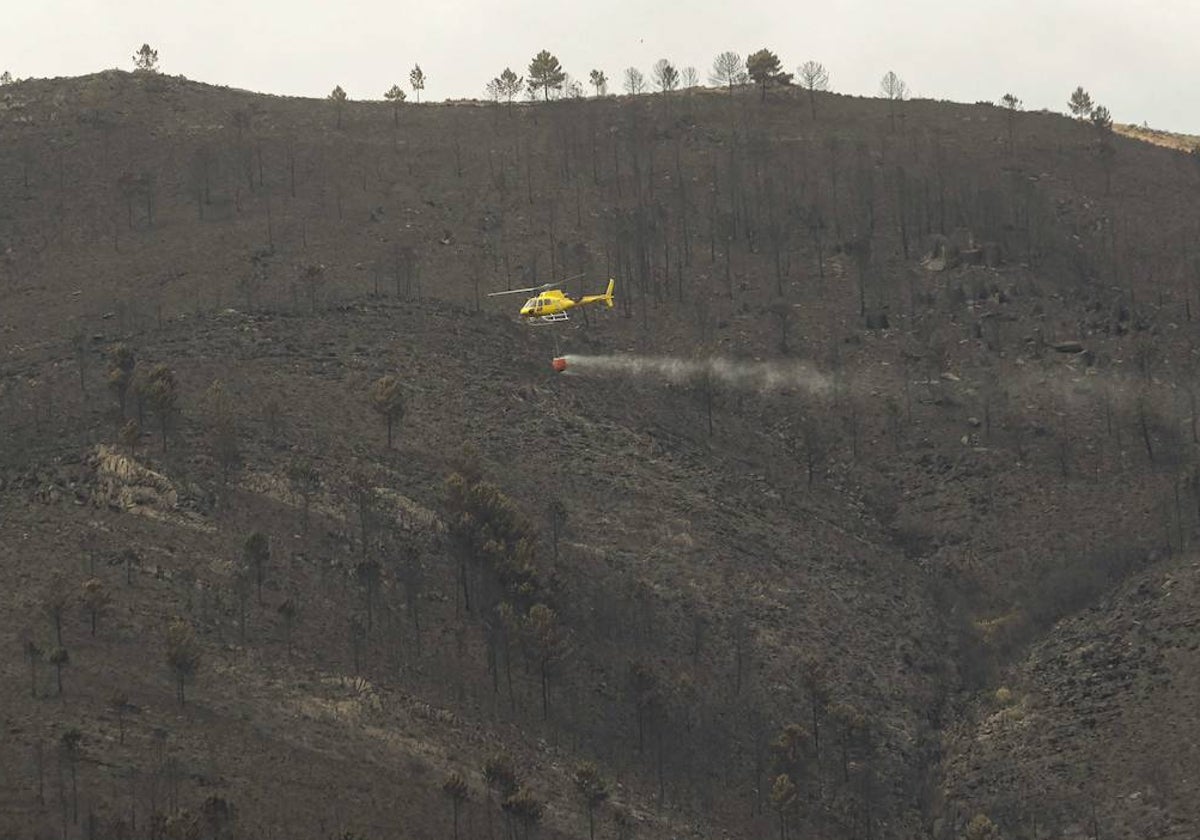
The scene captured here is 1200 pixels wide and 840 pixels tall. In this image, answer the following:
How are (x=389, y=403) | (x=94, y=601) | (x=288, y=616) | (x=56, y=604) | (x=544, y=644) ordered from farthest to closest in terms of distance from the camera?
(x=389, y=403), (x=544, y=644), (x=288, y=616), (x=94, y=601), (x=56, y=604)

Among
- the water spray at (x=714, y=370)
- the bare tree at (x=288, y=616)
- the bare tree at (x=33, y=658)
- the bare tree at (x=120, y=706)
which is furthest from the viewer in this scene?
the water spray at (x=714, y=370)

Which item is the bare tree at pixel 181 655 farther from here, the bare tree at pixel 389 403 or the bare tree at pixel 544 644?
the bare tree at pixel 389 403

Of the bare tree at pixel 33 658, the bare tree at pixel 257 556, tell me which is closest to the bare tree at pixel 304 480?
the bare tree at pixel 257 556

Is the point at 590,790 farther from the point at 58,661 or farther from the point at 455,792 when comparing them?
the point at 58,661

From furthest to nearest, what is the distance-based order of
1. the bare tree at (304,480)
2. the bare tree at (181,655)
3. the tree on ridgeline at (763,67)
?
the tree on ridgeline at (763,67)
the bare tree at (304,480)
the bare tree at (181,655)

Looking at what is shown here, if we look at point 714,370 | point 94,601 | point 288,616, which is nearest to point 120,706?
point 94,601

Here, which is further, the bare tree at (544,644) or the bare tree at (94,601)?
the bare tree at (544,644)

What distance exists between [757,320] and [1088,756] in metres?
54.4

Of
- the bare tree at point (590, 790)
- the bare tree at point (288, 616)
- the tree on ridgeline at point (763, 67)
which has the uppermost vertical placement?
the tree on ridgeline at point (763, 67)

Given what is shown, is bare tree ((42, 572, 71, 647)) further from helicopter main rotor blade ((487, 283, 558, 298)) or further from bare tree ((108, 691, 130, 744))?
helicopter main rotor blade ((487, 283, 558, 298))

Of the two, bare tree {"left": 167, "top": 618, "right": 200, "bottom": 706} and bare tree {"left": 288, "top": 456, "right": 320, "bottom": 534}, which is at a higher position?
bare tree {"left": 288, "top": 456, "right": 320, "bottom": 534}

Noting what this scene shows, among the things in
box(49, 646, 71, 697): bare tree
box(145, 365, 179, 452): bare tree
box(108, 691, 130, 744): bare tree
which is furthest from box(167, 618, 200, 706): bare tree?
box(145, 365, 179, 452): bare tree

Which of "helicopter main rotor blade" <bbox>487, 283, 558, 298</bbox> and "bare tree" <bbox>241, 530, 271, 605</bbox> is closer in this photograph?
"bare tree" <bbox>241, 530, 271, 605</bbox>

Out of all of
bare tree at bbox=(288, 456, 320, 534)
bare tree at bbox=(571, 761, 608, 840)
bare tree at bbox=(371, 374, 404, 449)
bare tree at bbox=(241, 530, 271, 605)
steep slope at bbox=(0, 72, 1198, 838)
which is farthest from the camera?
bare tree at bbox=(371, 374, 404, 449)
